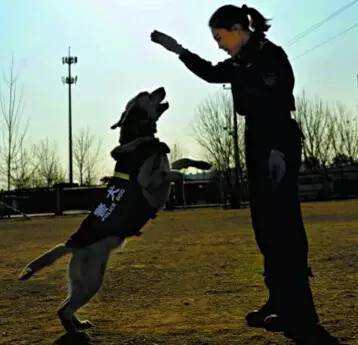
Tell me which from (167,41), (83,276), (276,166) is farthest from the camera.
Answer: (83,276)

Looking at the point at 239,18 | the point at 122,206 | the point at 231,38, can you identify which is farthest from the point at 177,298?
the point at 239,18

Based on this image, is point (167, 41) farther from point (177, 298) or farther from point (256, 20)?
point (177, 298)

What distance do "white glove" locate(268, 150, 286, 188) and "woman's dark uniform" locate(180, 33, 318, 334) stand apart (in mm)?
46

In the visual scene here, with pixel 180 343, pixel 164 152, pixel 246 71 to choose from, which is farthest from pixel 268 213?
pixel 164 152

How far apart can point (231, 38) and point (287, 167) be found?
813mm

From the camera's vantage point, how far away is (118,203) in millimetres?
4609

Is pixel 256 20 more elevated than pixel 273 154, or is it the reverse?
pixel 256 20

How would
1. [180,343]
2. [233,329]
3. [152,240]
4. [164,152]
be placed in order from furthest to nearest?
[152,240] → [164,152] → [233,329] → [180,343]

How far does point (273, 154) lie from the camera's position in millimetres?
3508

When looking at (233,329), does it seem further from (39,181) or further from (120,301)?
(39,181)

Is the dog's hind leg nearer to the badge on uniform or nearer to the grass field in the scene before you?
the grass field

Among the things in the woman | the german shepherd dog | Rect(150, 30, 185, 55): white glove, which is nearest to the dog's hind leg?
the german shepherd dog

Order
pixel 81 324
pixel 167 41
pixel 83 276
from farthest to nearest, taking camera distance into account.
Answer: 1. pixel 81 324
2. pixel 83 276
3. pixel 167 41

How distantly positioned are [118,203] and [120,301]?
5.66ft
